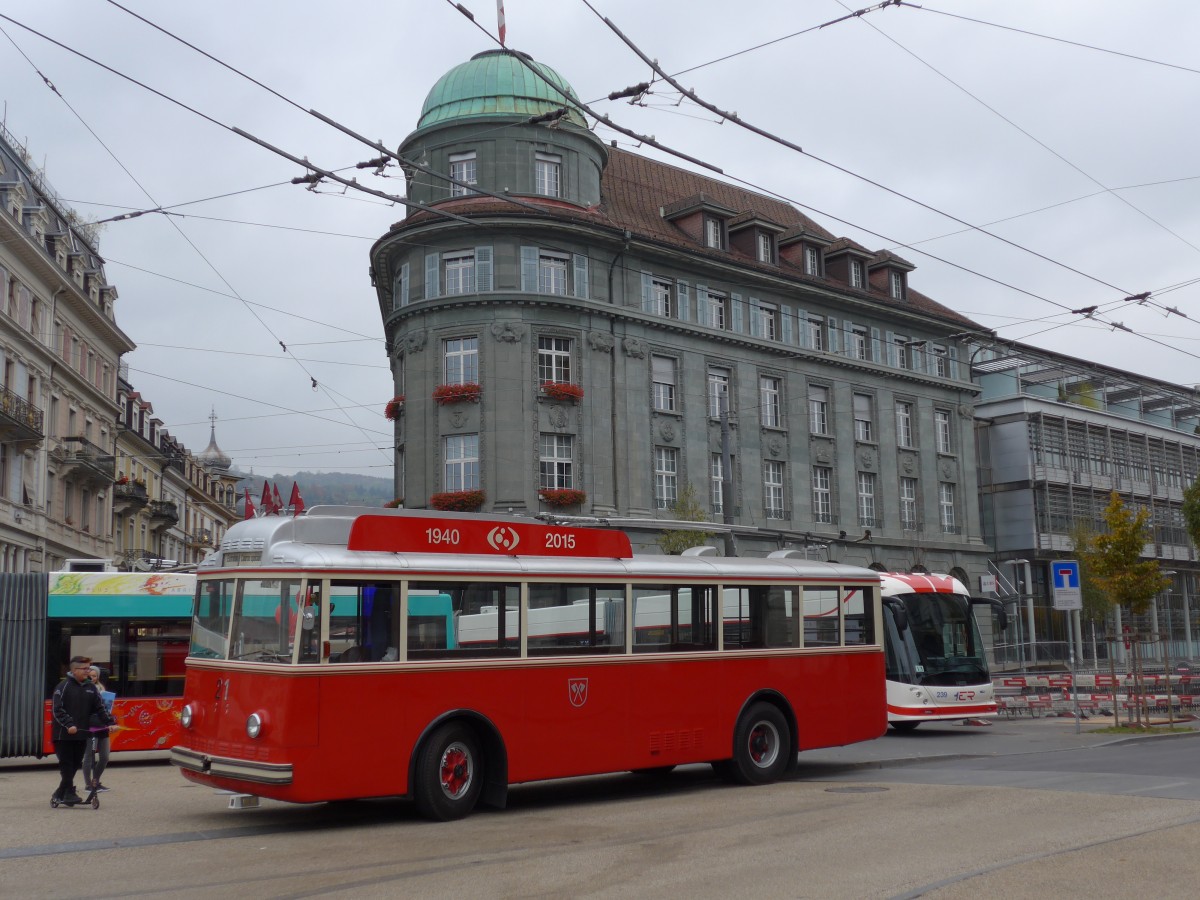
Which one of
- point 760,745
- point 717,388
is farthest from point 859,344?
point 760,745

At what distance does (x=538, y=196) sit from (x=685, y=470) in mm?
10733

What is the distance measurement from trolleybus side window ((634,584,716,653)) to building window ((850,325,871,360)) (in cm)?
3912

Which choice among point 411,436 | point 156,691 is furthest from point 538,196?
point 156,691

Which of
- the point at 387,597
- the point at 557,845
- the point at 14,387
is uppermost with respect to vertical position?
the point at 14,387

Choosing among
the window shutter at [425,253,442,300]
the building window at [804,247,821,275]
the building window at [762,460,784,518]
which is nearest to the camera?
the window shutter at [425,253,442,300]

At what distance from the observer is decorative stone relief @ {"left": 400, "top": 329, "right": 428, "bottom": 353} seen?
4281cm

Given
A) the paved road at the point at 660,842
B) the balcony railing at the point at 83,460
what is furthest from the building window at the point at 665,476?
the paved road at the point at 660,842

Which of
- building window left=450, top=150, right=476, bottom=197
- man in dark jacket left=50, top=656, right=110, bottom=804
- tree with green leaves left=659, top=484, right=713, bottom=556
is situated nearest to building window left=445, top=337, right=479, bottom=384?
building window left=450, top=150, right=476, bottom=197

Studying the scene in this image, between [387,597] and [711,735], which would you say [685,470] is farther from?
[387,597]

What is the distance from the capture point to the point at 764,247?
168 feet

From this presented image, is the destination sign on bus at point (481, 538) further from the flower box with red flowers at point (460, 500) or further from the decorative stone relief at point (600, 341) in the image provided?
the decorative stone relief at point (600, 341)

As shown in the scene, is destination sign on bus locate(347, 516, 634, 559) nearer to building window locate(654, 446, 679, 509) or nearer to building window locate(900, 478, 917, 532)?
building window locate(654, 446, 679, 509)

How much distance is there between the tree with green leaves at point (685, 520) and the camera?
38406 mm

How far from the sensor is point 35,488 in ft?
157
